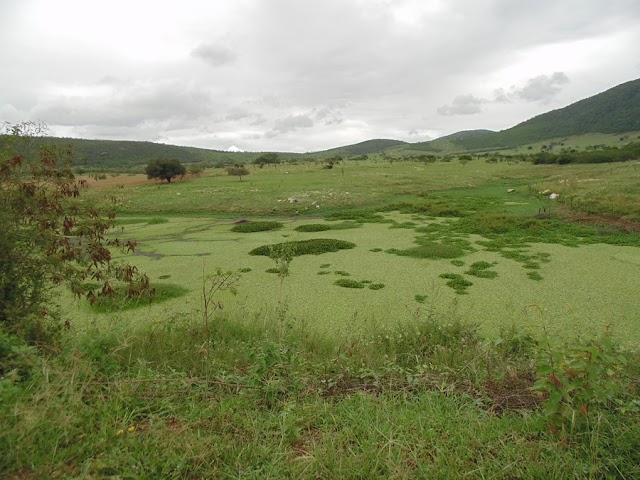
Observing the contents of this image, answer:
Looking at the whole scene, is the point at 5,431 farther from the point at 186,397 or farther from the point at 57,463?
the point at 186,397

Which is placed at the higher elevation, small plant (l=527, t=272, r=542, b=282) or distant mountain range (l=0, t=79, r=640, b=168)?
distant mountain range (l=0, t=79, r=640, b=168)

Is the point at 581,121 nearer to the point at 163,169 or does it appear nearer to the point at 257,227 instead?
the point at 163,169

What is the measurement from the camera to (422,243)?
1100cm

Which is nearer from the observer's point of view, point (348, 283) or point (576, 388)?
point (576, 388)

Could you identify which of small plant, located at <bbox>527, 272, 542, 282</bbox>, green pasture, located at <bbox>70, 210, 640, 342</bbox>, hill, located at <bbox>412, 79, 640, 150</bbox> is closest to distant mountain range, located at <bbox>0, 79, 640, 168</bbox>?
hill, located at <bbox>412, 79, 640, 150</bbox>

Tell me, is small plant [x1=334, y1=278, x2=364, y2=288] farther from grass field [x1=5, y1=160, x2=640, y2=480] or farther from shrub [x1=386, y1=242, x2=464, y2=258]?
shrub [x1=386, y1=242, x2=464, y2=258]

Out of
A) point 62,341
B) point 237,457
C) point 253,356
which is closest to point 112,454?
point 237,457

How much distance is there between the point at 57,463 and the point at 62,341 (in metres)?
1.81

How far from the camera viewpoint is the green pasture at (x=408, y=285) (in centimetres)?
559

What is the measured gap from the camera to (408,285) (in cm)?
745

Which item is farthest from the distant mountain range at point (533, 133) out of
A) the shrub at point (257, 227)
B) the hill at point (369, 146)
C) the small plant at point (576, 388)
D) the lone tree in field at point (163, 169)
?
the small plant at point (576, 388)

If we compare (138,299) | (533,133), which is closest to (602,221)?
(138,299)

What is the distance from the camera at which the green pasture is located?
559 centimetres

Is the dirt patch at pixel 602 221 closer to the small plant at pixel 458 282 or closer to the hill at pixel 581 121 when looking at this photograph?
the small plant at pixel 458 282
